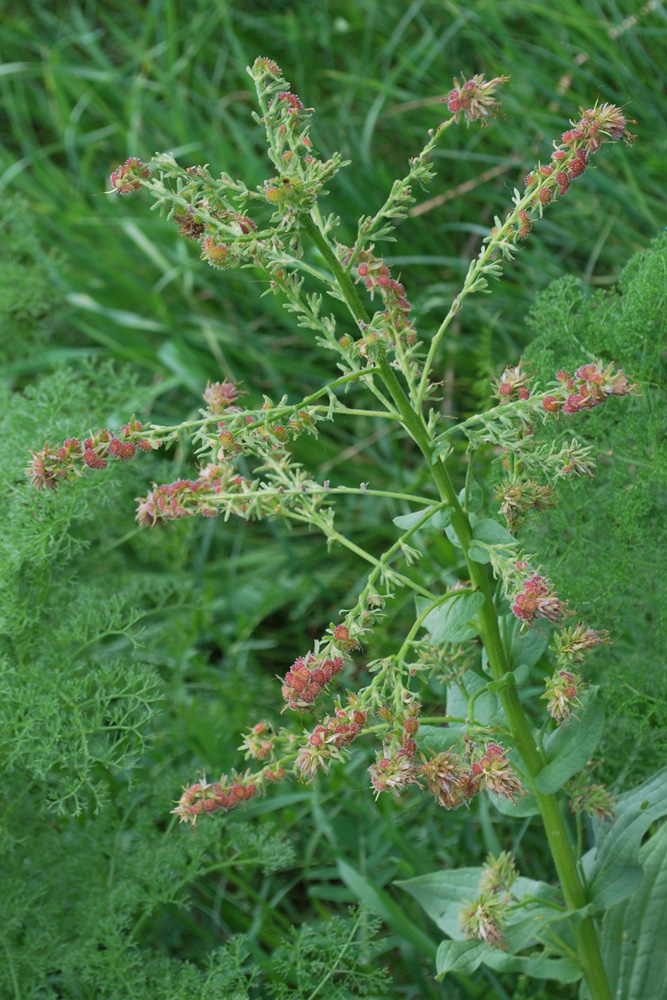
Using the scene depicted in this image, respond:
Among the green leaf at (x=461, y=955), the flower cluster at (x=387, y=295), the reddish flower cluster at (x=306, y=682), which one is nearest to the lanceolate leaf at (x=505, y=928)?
the green leaf at (x=461, y=955)

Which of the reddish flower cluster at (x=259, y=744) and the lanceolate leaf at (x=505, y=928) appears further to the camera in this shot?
the lanceolate leaf at (x=505, y=928)

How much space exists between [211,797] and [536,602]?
364 millimetres

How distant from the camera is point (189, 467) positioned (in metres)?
1.94

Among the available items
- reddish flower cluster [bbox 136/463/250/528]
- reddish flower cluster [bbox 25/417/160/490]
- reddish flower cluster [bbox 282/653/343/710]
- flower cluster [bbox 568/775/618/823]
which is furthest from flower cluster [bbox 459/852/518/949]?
reddish flower cluster [bbox 25/417/160/490]

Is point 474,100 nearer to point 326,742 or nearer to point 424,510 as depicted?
point 424,510

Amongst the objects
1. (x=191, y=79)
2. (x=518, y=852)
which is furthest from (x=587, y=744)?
(x=191, y=79)

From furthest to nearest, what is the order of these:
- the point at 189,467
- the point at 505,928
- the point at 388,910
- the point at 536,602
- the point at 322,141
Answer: the point at 322,141
the point at 189,467
the point at 388,910
the point at 505,928
the point at 536,602

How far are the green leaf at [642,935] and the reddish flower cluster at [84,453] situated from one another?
2.66ft

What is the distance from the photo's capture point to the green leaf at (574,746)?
43.2 inches

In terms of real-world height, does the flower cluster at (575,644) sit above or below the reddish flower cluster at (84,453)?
below

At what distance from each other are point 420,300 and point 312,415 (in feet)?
4.01

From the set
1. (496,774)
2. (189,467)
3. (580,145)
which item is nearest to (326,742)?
(496,774)

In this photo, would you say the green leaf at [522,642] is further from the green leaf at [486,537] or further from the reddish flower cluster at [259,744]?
the reddish flower cluster at [259,744]

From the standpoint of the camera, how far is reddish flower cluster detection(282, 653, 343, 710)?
0.93 metres
